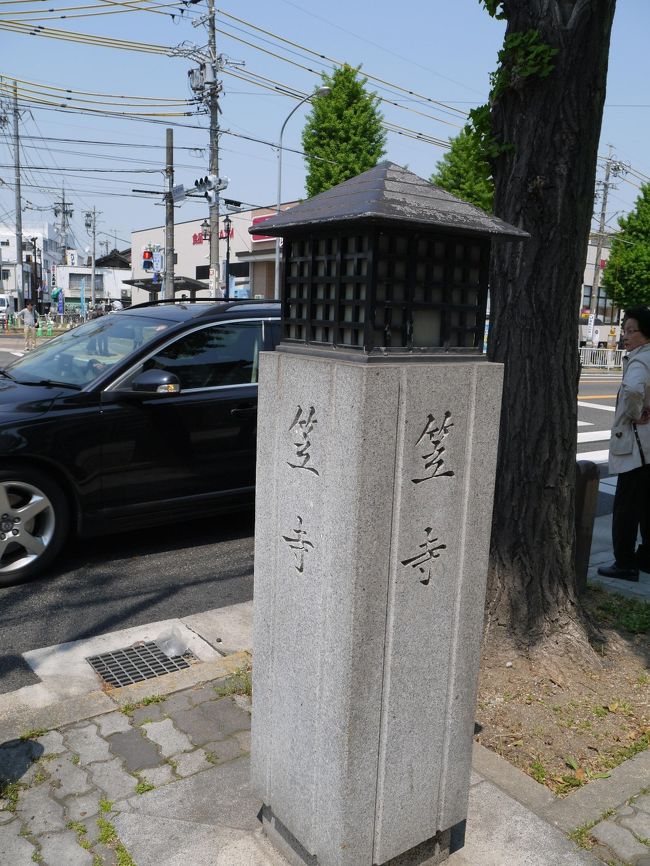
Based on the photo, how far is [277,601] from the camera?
7.96 ft

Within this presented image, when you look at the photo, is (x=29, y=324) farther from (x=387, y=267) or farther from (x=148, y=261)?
(x=387, y=267)

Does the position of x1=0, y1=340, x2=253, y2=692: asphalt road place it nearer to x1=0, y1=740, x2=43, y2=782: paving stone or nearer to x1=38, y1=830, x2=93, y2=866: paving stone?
x1=0, y1=740, x2=43, y2=782: paving stone

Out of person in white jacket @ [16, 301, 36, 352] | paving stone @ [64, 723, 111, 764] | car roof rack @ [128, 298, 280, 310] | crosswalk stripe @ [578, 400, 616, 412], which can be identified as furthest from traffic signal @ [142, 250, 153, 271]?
paving stone @ [64, 723, 111, 764]

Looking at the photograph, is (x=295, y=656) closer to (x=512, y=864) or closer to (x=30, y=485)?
(x=512, y=864)

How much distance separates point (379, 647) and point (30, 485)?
10.6ft

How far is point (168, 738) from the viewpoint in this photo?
3188 millimetres

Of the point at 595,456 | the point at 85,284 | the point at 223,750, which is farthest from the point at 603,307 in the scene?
the point at 223,750

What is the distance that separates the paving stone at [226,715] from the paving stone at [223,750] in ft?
0.24

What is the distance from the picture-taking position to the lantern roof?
202 cm

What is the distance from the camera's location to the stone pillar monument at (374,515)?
2107 mm

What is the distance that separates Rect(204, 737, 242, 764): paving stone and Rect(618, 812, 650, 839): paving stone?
1.53m

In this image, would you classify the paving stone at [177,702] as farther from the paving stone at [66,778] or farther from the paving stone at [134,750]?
the paving stone at [66,778]

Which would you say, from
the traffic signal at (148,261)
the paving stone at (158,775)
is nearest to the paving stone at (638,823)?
the paving stone at (158,775)

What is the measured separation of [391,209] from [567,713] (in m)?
2.58
